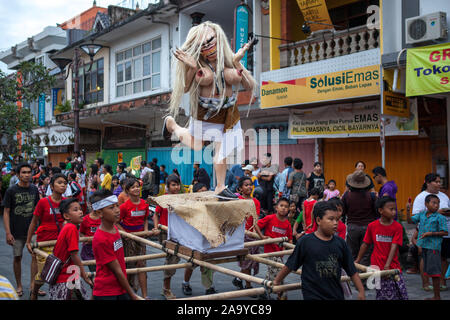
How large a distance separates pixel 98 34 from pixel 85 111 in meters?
3.13

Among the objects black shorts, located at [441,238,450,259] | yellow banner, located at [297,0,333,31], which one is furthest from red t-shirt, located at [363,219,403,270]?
yellow banner, located at [297,0,333,31]

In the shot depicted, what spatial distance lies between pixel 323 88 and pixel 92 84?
13222 millimetres

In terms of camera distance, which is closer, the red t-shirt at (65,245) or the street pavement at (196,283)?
the red t-shirt at (65,245)

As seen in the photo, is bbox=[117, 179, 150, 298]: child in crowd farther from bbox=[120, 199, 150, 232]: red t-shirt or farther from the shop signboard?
the shop signboard

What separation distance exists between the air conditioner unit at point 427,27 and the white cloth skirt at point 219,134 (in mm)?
5644

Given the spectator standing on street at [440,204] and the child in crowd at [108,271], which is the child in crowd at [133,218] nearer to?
the child in crowd at [108,271]

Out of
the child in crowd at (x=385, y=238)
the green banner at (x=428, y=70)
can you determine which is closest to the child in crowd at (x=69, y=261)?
the child in crowd at (x=385, y=238)

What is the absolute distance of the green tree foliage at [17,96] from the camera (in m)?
13.1

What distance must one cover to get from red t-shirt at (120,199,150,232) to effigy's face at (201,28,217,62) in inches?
102

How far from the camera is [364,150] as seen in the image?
10.6 metres

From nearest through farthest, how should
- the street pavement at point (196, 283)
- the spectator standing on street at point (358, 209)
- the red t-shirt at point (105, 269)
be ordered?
the red t-shirt at point (105, 269), the street pavement at point (196, 283), the spectator standing on street at point (358, 209)

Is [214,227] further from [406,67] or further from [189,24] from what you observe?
[189,24]

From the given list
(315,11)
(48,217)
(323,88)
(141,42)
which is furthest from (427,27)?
(141,42)
